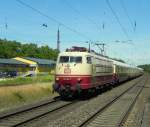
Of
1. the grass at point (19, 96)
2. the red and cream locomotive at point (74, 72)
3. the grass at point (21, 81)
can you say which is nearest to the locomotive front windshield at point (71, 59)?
the red and cream locomotive at point (74, 72)

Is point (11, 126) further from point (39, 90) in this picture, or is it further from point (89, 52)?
point (39, 90)

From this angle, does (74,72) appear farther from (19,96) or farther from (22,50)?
(22,50)

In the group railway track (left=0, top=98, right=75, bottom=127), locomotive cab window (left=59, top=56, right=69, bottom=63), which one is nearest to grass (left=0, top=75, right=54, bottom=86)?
locomotive cab window (left=59, top=56, right=69, bottom=63)

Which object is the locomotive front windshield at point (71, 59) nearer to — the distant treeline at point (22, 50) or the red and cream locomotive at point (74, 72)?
the red and cream locomotive at point (74, 72)

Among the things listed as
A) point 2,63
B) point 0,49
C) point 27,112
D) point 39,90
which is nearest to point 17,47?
point 0,49

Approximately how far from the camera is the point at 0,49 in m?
108

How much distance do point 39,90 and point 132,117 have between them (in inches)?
535

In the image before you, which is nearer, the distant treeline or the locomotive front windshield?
the locomotive front windshield

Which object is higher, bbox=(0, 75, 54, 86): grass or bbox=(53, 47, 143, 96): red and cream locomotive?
bbox=(53, 47, 143, 96): red and cream locomotive

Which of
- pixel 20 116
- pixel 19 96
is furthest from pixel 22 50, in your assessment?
pixel 20 116

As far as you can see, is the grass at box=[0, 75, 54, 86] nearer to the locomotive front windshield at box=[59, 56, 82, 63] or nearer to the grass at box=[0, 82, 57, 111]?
the grass at box=[0, 82, 57, 111]

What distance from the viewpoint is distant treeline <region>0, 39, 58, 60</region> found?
364 feet

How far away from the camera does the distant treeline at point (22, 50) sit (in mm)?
110906

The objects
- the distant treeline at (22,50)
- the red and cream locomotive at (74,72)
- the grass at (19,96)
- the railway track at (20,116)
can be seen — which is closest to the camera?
the railway track at (20,116)
